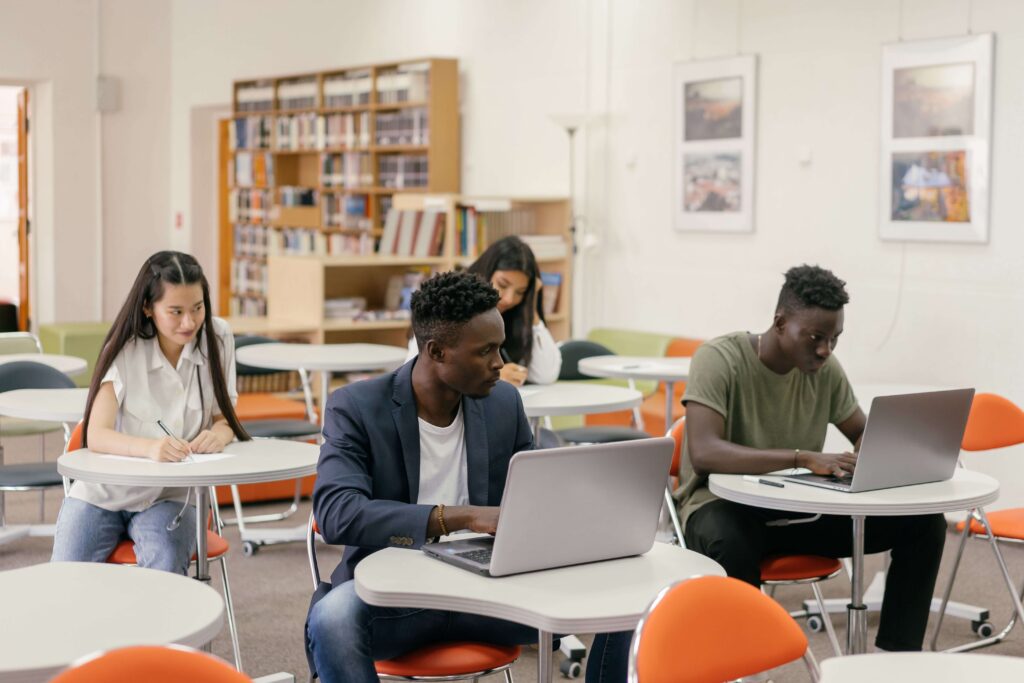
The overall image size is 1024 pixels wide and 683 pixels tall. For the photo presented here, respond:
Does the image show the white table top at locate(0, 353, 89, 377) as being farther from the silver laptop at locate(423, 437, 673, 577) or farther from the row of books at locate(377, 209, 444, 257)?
the silver laptop at locate(423, 437, 673, 577)

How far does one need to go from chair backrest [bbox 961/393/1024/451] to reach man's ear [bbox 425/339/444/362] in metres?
2.48

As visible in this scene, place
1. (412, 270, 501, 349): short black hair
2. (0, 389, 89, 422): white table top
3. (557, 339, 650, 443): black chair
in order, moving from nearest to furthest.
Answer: (412, 270, 501, 349): short black hair
(0, 389, 89, 422): white table top
(557, 339, 650, 443): black chair

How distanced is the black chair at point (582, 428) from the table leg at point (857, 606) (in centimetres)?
224

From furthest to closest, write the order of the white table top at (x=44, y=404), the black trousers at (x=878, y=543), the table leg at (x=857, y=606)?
the white table top at (x=44, y=404), the black trousers at (x=878, y=543), the table leg at (x=857, y=606)

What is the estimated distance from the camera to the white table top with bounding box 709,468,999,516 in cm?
319

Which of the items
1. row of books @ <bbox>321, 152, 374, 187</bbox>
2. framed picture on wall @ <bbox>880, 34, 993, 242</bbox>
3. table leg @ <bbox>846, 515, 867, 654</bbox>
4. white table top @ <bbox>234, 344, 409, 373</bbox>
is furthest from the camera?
row of books @ <bbox>321, 152, 374, 187</bbox>

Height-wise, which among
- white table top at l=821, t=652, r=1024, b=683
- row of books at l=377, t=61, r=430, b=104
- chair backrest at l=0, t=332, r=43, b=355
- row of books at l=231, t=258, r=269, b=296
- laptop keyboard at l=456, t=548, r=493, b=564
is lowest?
white table top at l=821, t=652, r=1024, b=683

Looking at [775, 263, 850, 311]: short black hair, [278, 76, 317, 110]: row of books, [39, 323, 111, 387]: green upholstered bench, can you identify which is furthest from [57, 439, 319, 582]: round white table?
[278, 76, 317, 110]: row of books

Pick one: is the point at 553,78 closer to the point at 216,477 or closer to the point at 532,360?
the point at 532,360

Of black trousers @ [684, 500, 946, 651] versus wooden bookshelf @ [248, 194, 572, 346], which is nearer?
black trousers @ [684, 500, 946, 651]

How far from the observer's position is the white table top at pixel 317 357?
5762 millimetres

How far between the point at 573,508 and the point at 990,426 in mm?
2639

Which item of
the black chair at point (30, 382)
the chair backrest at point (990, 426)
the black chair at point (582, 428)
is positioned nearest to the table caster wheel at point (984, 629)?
the chair backrest at point (990, 426)

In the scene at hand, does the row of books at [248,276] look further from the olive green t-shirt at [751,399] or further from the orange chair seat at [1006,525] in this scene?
the olive green t-shirt at [751,399]
